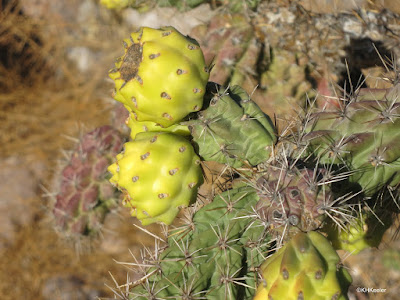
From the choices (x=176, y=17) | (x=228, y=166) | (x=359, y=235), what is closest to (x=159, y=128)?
(x=228, y=166)

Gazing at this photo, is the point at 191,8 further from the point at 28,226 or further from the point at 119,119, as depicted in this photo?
the point at 28,226

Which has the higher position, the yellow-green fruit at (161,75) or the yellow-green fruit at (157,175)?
the yellow-green fruit at (161,75)

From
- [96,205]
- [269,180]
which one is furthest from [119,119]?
[269,180]

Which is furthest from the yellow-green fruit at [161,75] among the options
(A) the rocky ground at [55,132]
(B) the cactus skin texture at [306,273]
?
(A) the rocky ground at [55,132]

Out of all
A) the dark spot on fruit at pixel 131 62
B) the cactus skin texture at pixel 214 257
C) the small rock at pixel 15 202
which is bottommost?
the small rock at pixel 15 202

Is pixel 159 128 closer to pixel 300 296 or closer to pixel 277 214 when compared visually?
pixel 277 214

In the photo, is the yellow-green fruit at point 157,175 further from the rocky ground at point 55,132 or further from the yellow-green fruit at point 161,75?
the rocky ground at point 55,132

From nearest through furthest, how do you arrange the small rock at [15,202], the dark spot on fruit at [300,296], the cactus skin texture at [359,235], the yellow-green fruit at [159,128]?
the dark spot on fruit at [300,296] → the yellow-green fruit at [159,128] → the cactus skin texture at [359,235] → the small rock at [15,202]
